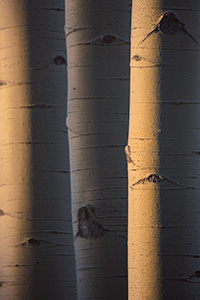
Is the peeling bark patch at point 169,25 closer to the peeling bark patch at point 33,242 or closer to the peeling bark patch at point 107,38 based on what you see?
the peeling bark patch at point 107,38

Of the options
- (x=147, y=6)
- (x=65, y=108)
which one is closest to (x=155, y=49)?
(x=147, y=6)

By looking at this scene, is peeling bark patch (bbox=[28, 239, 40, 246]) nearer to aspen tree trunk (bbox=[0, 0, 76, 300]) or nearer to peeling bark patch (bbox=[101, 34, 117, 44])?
aspen tree trunk (bbox=[0, 0, 76, 300])

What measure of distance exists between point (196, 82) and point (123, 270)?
1.07 m

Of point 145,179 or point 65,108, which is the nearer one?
point 145,179

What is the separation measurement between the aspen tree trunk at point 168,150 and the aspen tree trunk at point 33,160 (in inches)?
37.5

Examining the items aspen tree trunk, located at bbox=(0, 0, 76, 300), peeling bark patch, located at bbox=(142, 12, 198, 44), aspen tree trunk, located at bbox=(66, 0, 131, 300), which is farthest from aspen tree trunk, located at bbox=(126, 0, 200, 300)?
aspen tree trunk, located at bbox=(0, 0, 76, 300)

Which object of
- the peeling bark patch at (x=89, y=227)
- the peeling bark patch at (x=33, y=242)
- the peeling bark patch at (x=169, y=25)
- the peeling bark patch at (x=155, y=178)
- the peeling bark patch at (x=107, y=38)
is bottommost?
the peeling bark patch at (x=33, y=242)

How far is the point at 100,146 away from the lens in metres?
2.67

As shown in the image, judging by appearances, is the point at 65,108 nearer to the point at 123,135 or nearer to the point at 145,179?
the point at 123,135

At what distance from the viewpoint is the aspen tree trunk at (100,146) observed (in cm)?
267

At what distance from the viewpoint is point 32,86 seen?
3.07 m

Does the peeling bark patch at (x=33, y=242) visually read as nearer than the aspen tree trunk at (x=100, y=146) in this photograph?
No

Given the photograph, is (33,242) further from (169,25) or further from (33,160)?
(169,25)

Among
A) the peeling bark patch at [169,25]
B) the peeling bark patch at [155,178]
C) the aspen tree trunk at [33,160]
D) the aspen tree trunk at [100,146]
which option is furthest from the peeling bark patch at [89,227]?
the peeling bark patch at [169,25]
